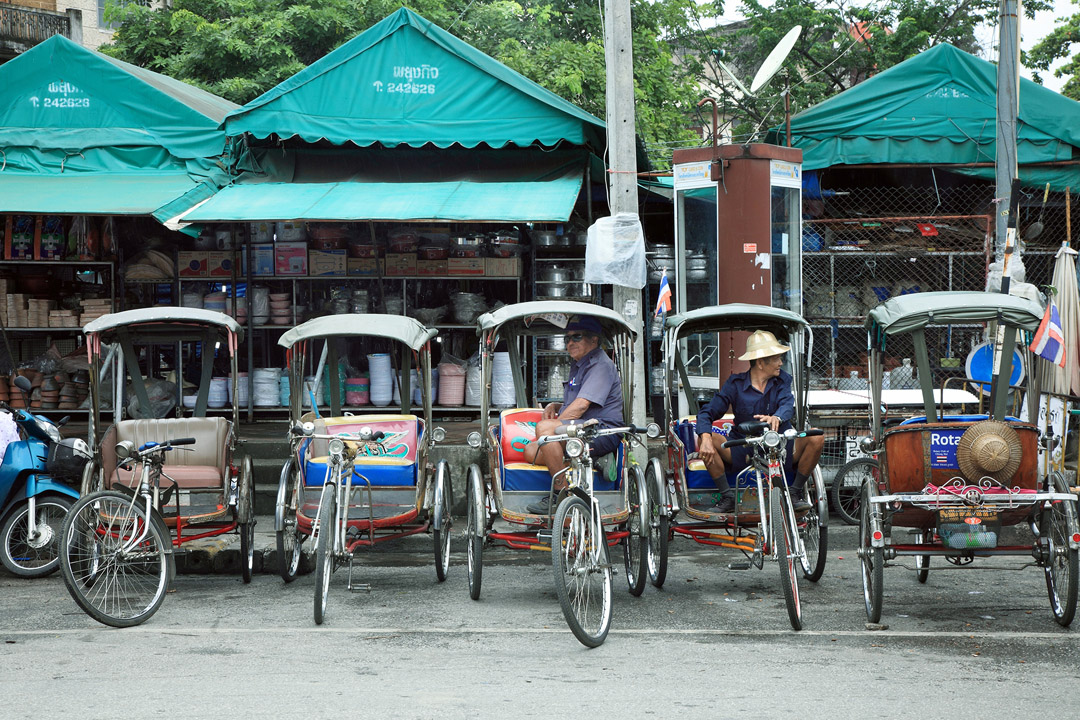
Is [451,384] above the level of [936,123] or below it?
A: below

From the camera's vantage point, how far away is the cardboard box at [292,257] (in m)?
12.4

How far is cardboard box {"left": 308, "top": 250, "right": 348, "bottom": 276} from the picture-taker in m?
12.4

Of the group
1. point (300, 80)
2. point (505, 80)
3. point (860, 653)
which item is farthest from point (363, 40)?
point (860, 653)

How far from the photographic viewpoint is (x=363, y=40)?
12.2m

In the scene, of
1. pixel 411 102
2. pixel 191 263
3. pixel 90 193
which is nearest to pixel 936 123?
pixel 411 102

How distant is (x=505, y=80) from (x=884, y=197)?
5.60 m

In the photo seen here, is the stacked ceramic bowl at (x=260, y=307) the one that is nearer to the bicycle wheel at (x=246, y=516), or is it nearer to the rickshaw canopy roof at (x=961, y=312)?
the bicycle wheel at (x=246, y=516)

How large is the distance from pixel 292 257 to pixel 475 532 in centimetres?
655

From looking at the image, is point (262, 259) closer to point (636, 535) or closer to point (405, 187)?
point (405, 187)

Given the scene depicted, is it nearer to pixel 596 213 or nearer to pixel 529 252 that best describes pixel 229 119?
pixel 529 252

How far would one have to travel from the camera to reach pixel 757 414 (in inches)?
290

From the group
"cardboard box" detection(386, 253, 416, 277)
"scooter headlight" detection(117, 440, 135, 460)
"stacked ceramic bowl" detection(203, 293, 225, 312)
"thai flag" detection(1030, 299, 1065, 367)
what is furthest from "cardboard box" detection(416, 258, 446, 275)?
"thai flag" detection(1030, 299, 1065, 367)

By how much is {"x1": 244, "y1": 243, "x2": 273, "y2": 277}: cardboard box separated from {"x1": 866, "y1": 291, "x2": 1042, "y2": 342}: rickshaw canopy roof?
26.3 ft

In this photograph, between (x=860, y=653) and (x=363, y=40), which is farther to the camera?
(x=363, y=40)
